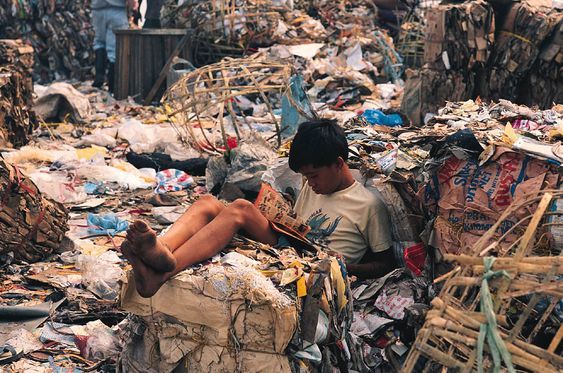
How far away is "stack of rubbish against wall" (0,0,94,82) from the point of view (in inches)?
538

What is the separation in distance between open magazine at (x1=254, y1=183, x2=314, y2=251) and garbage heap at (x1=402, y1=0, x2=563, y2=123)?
414cm

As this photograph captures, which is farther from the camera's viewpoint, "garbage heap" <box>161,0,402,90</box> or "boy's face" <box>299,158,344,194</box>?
"garbage heap" <box>161,0,402,90</box>

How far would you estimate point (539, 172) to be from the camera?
10.6 ft

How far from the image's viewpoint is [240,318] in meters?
2.87

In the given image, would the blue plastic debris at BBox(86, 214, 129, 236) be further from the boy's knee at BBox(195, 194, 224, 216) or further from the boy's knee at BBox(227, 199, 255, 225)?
the boy's knee at BBox(227, 199, 255, 225)

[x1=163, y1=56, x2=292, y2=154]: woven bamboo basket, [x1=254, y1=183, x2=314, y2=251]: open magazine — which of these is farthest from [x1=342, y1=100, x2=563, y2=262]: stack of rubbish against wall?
[x1=163, y1=56, x2=292, y2=154]: woven bamboo basket

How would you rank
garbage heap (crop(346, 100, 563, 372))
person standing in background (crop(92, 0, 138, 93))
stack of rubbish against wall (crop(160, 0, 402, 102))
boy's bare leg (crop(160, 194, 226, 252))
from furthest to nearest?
person standing in background (crop(92, 0, 138, 93)) < stack of rubbish against wall (crop(160, 0, 402, 102)) < boy's bare leg (crop(160, 194, 226, 252)) < garbage heap (crop(346, 100, 563, 372))

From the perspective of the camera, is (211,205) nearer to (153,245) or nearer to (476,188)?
(153,245)

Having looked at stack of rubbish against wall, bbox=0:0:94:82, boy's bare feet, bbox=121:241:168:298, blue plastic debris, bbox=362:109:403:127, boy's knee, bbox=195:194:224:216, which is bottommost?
stack of rubbish against wall, bbox=0:0:94:82

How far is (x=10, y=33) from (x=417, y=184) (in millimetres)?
11916

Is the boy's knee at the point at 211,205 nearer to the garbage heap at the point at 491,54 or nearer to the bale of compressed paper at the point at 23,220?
the bale of compressed paper at the point at 23,220

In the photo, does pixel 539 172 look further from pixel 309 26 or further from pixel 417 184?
pixel 309 26

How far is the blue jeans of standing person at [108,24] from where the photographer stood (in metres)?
10.8

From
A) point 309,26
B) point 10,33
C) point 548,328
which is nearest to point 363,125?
point 548,328
